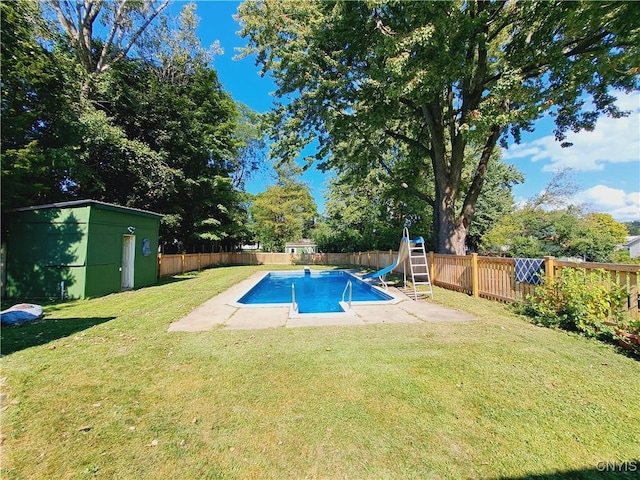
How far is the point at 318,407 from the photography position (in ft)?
8.59

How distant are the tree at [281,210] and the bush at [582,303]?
24.5m

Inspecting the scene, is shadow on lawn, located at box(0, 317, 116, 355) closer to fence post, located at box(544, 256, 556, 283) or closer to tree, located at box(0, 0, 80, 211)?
tree, located at box(0, 0, 80, 211)

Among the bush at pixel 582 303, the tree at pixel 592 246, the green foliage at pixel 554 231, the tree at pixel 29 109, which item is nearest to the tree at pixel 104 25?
the tree at pixel 29 109

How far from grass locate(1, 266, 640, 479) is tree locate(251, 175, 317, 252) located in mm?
24368

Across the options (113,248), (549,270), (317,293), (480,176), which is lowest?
(317,293)

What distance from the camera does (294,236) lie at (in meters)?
31.3

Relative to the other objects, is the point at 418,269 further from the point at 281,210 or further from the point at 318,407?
the point at 281,210

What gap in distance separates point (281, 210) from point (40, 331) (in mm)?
23878

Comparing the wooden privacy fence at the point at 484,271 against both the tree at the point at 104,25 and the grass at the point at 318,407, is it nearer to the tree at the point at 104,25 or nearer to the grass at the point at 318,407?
the grass at the point at 318,407

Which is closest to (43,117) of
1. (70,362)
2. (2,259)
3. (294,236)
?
(2,259)

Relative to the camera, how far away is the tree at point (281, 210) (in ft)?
93.4

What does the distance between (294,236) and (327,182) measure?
22.2 ft

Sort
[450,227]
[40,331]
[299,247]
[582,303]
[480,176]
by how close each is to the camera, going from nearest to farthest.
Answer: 1. [582,303]
2. [40,331]
3. [480,176]
4. [450,227]
5. [299,247]

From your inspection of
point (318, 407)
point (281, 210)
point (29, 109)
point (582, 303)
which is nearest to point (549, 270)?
point (582, 303)
